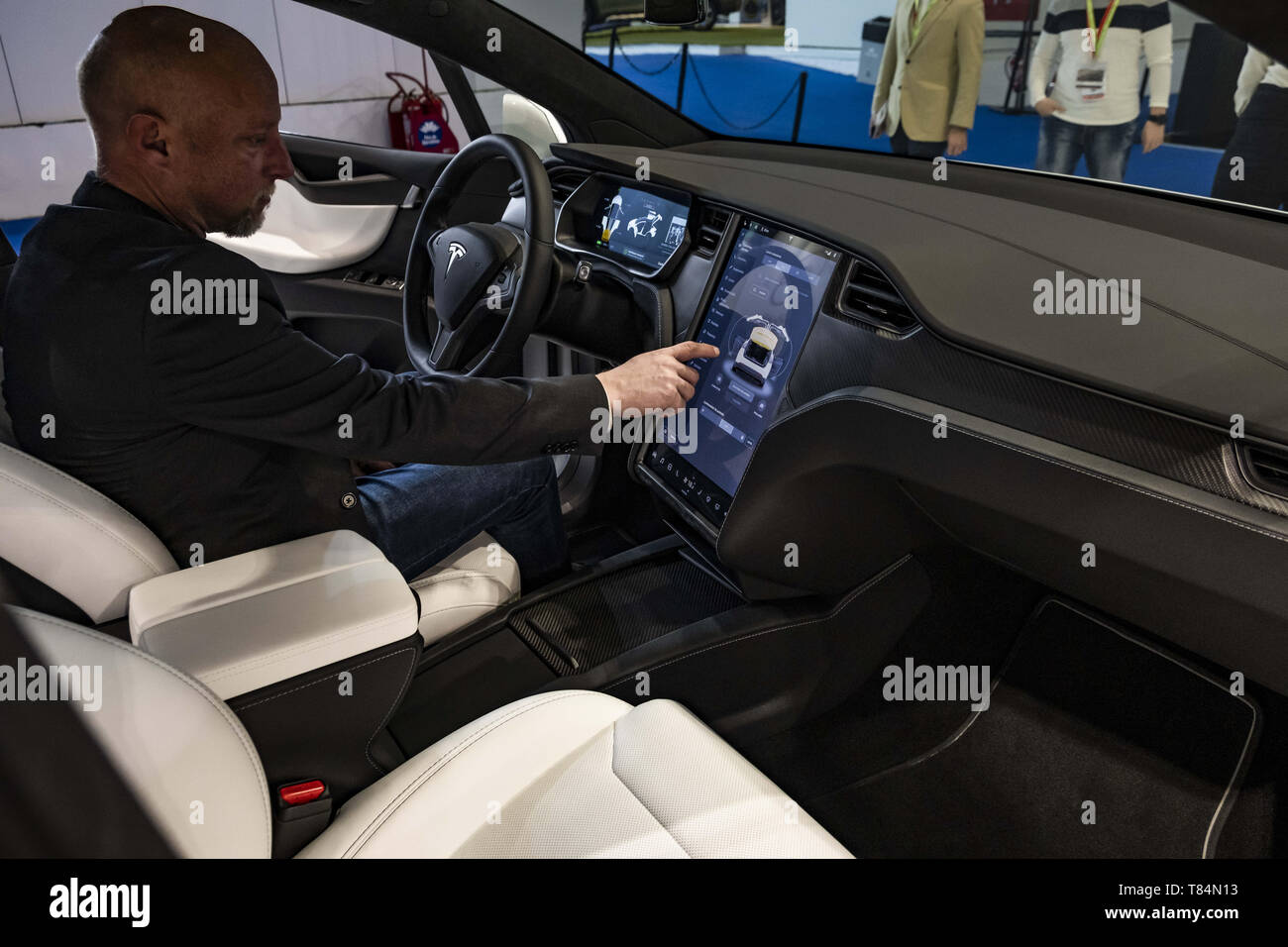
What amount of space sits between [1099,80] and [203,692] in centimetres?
348

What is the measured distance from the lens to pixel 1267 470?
0.81 m

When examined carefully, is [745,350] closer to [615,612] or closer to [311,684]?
[615,612]

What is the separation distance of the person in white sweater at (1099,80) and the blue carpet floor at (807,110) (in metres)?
1.92

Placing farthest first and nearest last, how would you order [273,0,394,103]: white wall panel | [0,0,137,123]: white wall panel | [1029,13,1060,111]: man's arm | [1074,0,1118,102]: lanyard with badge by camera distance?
[273,0,394,103]: white wall panel
[0,0,137,123]: white wall panel
[1029,13,1060,111]: man's arm
[1074,0,1118,102]: lanyard with badge

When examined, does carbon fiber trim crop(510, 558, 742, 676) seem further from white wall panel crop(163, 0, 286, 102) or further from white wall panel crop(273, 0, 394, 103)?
white wall panel crop(273, 0, 394, 103)

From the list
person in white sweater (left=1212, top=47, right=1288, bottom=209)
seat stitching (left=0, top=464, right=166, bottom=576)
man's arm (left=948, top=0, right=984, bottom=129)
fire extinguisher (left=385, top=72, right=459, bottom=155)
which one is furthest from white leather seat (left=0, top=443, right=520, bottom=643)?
fire extinguisher (left=385, top=72, right=459, bottom=155)

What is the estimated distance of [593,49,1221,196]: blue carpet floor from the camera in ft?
17.9

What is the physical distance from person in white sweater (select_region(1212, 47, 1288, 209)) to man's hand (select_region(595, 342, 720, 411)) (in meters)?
1.81

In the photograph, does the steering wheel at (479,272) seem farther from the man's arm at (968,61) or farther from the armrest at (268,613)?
the man's arm at (968,61)

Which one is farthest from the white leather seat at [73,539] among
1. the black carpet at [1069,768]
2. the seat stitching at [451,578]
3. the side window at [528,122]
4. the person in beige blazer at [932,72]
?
the person in beige blazer at [932,72]

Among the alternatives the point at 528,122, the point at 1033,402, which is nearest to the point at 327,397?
the point at 1033,402

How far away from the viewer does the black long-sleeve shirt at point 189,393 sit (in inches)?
43.7

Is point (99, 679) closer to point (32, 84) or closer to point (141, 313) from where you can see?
point (141, 313)

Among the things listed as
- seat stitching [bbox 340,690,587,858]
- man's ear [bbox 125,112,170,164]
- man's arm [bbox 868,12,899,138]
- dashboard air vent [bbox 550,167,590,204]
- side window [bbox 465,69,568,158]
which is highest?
man's arm [bbox 868,12,899,138]
